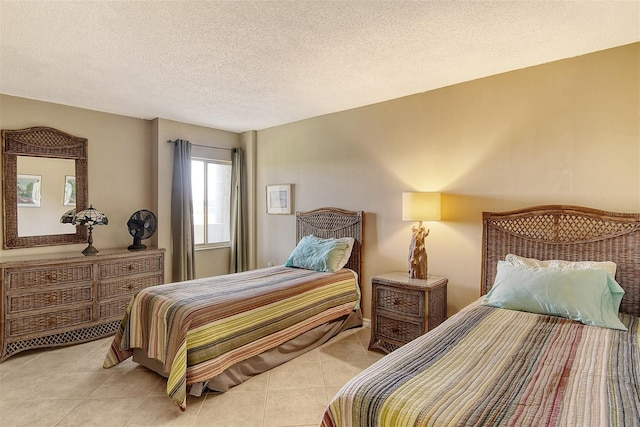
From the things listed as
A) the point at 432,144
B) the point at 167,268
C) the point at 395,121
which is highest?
the point at 395,121

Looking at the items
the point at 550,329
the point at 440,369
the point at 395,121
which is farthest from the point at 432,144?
the point at 440,369

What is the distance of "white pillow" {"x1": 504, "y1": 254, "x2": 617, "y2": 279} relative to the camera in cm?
227

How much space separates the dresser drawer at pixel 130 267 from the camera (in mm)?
3627

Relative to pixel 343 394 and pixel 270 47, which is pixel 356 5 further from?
pixel 343 394

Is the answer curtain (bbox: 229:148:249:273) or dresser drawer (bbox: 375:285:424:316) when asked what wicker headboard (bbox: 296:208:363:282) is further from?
curtain (bbox: 229:148:249:273)

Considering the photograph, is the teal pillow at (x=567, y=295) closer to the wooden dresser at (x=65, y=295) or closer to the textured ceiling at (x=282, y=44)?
the textured ceiling at (x=282, y=44)

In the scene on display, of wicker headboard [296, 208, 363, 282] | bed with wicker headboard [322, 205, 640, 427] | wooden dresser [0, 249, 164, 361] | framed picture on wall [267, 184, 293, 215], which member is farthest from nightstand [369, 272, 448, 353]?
wooden dresser [0, 249, 164, 361]

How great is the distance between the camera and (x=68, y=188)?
12.5 ft

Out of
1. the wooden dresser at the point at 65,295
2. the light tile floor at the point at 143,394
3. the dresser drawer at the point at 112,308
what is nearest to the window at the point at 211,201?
the wooden dresser at the point at 65,295

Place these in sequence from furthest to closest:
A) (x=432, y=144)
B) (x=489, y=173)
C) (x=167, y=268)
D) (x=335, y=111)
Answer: (x=167, y=268)
(x=335, y=111)
(x=432, y=144)
(x=489, y=173)

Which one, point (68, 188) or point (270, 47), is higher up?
point (270, 47)

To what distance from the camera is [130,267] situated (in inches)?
150

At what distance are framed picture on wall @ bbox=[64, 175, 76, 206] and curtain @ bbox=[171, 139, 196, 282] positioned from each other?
42.4 inches

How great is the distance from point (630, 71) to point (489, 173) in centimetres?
113
